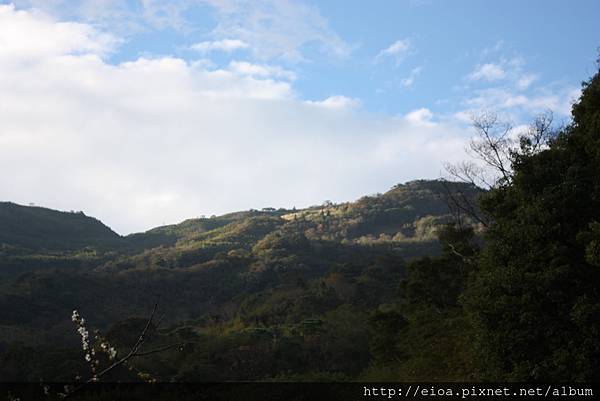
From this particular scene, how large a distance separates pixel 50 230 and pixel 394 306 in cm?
11028

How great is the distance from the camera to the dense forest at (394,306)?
14.2 metres

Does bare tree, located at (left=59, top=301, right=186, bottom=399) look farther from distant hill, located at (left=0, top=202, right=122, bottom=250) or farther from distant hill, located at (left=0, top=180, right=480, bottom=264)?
distant hill, located at (left=0, top=202, right=122, bottom=250)

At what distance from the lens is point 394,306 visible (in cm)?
A: 3784

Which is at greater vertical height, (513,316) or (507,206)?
(507,206)

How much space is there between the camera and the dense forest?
1420 centimetres

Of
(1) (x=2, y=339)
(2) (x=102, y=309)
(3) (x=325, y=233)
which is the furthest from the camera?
(3) (x=325, y=233)

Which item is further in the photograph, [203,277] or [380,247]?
[380,247]

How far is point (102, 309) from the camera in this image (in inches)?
2430

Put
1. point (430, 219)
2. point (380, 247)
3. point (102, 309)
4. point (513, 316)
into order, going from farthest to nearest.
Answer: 1. point (430, 219)
2. point (380, 247)
3. point (102, 309)
4. point (513, 316)

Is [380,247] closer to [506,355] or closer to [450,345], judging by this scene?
[450,345]

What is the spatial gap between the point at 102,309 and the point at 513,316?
5571cm

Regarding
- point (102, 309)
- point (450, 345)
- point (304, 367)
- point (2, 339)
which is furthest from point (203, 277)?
point (450, 345)

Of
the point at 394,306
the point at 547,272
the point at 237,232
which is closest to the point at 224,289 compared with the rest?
the point at 394,306

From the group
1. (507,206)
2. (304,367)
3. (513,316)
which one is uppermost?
(507,206)
